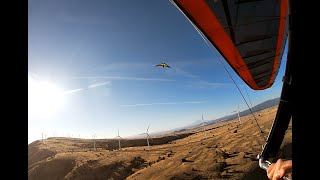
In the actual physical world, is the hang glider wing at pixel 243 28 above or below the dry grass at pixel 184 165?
above

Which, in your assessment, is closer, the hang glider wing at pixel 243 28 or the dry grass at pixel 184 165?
the hang glider wing at pixel 243 28

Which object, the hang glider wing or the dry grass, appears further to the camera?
the dry grass

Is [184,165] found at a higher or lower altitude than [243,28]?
lower

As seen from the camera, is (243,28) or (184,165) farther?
(184,165)

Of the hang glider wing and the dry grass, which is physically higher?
the hang glider wing

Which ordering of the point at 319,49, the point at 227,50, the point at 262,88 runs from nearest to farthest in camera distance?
1. the point at 319,49
2. the point at 227,50
3. the point at 262,88

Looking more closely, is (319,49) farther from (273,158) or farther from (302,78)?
(273,158)

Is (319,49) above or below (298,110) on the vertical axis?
above
